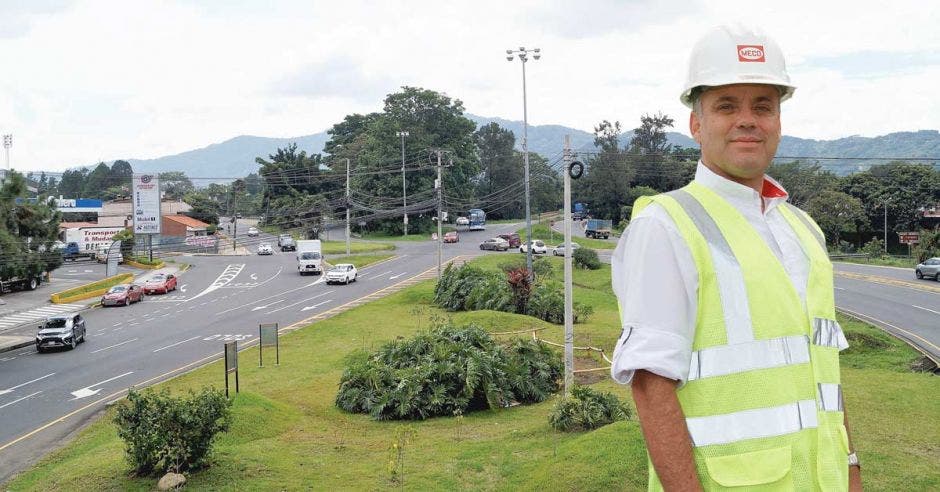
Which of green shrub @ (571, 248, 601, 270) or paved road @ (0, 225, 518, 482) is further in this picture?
green shrub @ (571, 248, 601, 270)

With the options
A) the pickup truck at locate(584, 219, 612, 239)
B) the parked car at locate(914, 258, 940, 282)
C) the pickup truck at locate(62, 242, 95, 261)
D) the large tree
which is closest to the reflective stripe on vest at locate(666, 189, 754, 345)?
the large tree

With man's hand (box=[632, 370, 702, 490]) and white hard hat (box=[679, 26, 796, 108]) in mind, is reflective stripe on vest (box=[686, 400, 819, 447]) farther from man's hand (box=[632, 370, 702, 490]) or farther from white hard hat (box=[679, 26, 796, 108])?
white hard hat (box=[679, 26, 796, 108])

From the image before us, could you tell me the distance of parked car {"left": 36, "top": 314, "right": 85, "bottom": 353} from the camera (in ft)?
102

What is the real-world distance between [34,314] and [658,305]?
158ft

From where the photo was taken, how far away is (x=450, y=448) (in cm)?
1398

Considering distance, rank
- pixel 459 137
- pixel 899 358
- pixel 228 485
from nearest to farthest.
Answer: pixel 228 485, pixel 899 358, pixel 459 137

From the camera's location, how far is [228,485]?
1172 cm

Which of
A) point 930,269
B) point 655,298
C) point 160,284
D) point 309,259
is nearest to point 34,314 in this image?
point 160,284

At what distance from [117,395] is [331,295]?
22936 millimetres

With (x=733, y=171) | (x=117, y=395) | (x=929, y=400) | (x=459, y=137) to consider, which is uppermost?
(x=459, y=137)

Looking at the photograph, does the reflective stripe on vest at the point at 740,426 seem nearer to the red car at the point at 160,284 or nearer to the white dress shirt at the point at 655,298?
the white dress shirt at the point at 655,298

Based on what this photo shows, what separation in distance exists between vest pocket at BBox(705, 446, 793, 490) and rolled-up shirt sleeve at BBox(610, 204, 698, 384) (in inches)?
10.3

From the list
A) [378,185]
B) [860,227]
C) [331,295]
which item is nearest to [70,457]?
[331,295]

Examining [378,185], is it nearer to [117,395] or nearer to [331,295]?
[331,295]
